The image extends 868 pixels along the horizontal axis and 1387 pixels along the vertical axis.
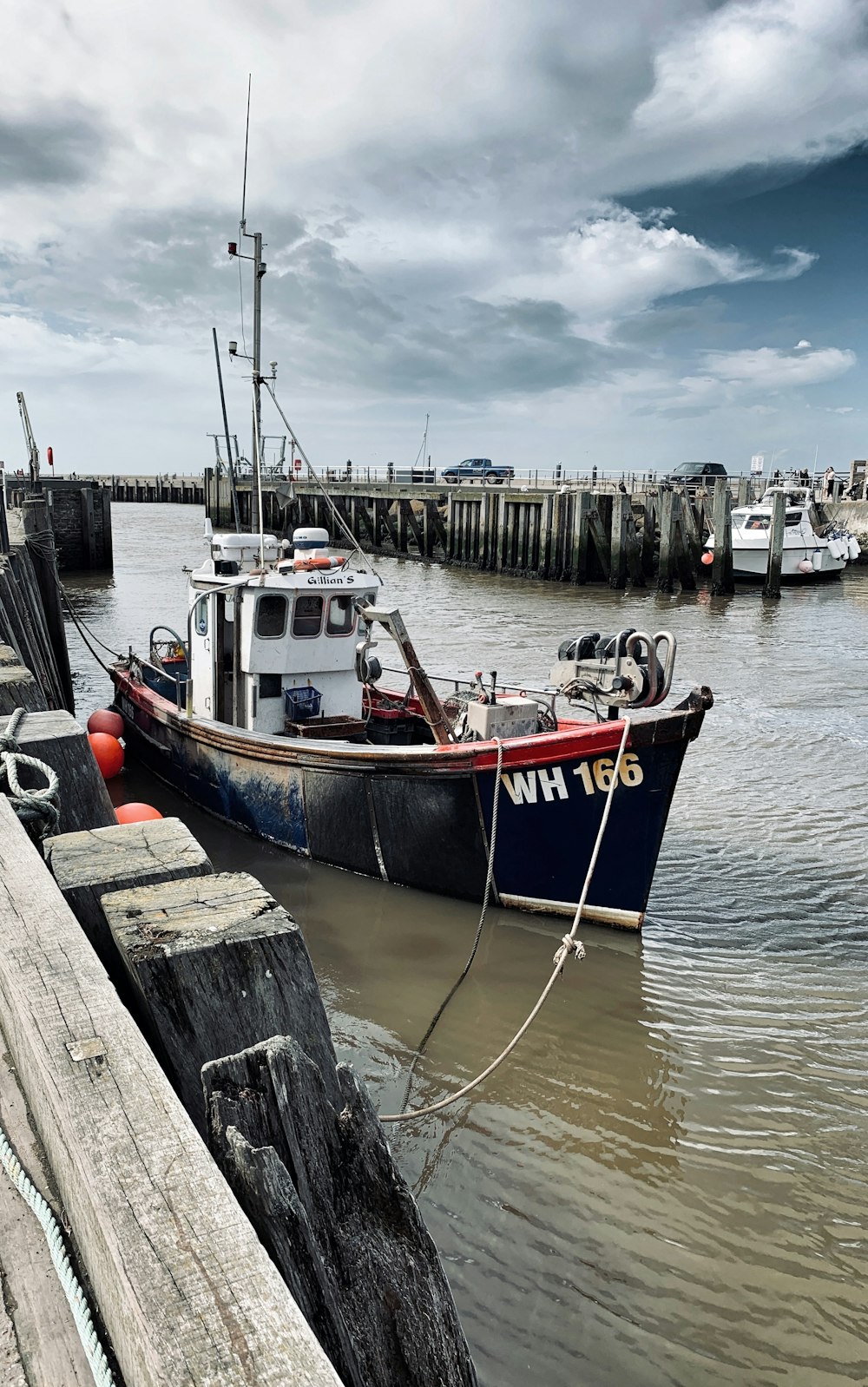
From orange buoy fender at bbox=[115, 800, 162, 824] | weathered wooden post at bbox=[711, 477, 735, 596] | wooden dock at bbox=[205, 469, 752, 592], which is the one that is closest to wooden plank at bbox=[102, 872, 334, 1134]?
orange buoy fender at bbox=[115, 800, 162, 824]

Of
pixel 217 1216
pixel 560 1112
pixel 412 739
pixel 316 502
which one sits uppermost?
pixel 316 502

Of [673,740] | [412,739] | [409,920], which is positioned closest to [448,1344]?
[673,740]

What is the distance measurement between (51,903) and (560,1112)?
4.18m

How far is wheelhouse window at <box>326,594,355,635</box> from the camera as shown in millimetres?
9375

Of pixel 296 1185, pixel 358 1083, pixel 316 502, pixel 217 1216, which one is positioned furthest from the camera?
pixel 316 502

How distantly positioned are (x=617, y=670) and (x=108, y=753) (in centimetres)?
638

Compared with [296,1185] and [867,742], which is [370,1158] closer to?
[296,1185]

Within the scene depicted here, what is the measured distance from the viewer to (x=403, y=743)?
9922 mm

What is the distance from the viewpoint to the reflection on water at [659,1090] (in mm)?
4020

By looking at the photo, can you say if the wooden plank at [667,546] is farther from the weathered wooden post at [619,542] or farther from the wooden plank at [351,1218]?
the wooden plank at [351,1218]

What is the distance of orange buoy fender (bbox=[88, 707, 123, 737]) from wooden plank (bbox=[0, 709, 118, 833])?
8.83 metres

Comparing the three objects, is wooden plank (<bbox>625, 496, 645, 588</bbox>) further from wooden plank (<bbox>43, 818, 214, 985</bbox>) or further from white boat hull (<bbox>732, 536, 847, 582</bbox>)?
wooden plank (<bbox>43, 818, 214, 985</bbox>)

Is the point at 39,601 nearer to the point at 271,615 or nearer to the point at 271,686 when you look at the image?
the point at 271,686

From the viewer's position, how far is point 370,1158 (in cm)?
171
